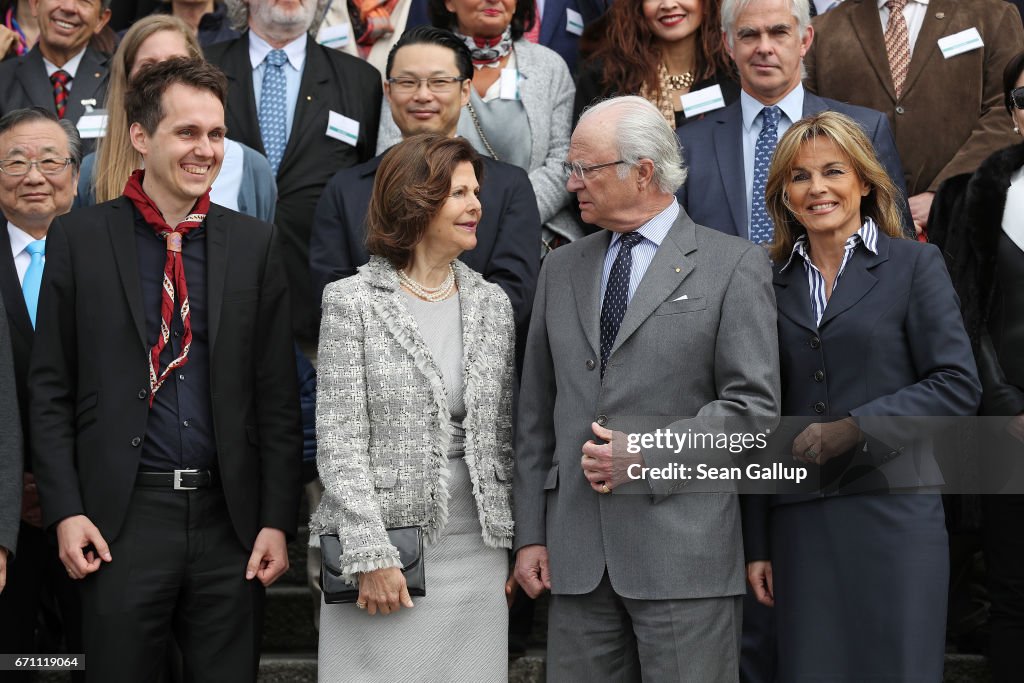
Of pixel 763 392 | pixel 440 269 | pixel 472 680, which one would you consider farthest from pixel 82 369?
pixel 763 392

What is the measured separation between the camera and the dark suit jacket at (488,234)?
4.71 metres

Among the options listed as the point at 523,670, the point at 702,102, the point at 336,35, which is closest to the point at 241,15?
the point at 336,35

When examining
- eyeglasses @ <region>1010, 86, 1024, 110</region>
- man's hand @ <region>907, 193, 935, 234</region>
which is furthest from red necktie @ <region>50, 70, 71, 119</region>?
eyeglasses @ <region>1010, 86, 1024, 110</region>

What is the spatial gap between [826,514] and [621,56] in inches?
110

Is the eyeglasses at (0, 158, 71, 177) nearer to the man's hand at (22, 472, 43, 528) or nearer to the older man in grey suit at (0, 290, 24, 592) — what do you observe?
the older man in grey suit at (0, 290, 24, 592)

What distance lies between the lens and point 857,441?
373 cm

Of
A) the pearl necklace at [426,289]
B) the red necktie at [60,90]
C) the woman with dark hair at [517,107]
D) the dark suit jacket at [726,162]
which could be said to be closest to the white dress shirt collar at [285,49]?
the woman with dark hair at [517,107]

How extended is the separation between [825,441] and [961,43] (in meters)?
2.78

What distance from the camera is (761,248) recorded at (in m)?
3.96

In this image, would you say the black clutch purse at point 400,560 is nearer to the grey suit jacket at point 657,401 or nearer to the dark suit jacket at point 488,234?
the grey suit jacket at point 657,401

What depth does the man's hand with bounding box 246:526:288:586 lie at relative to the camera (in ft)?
13.1

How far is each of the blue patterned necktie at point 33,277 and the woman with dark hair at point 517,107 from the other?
61.5 inches

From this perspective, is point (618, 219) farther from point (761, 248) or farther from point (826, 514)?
point (826, 514)

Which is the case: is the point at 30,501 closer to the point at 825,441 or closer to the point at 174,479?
the point at 174,479
